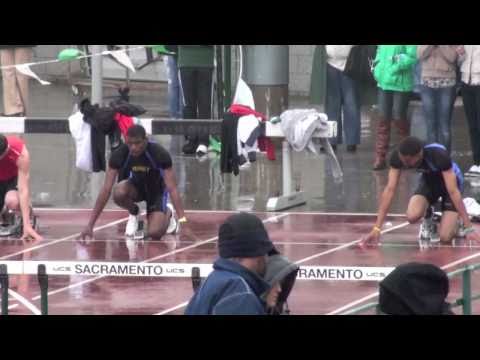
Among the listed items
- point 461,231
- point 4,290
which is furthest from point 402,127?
point 4,290

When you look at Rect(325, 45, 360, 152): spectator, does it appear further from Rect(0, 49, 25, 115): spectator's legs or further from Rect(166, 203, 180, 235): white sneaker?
Rect(166, 203, 180, 235): white sneaker

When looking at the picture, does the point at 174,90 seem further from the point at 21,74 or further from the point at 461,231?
the point at 461,231

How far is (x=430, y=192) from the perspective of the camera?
1259cm

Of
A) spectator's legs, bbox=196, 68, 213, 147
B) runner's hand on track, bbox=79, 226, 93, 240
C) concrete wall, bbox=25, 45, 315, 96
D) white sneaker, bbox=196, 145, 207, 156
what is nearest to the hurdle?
runner's hand on track, bbox=79, 226, 93, 240

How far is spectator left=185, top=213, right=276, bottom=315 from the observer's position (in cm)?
580

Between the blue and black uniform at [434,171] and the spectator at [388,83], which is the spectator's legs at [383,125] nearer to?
the spectator at [388,83]

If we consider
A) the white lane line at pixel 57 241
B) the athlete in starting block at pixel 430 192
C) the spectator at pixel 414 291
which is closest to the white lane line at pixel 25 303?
the white lane line at pixel 57 241

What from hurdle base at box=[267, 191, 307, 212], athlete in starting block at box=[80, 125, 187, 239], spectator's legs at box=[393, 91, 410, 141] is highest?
spectator's legs at box=[393, 91, 410, 141]

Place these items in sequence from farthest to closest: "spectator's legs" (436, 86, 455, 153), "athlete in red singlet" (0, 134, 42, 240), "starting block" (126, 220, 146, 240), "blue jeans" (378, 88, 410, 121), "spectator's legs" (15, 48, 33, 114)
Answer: "spectator's legs" (15, 48, 33, 114)
"blue jeans" (378, 88, 410, 121)
"spectator's legs" (436, 86, 455, 153)
"starting block" (126, 220, 146, 240)
"athlete in red singlet" (0, 134, 42, 240)

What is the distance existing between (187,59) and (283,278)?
37.8ft

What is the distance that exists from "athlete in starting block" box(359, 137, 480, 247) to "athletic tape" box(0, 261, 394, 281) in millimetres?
1329

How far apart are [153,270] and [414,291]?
5231 millimetres

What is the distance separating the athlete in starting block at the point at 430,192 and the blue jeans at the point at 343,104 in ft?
14.9

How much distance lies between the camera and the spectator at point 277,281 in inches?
238
